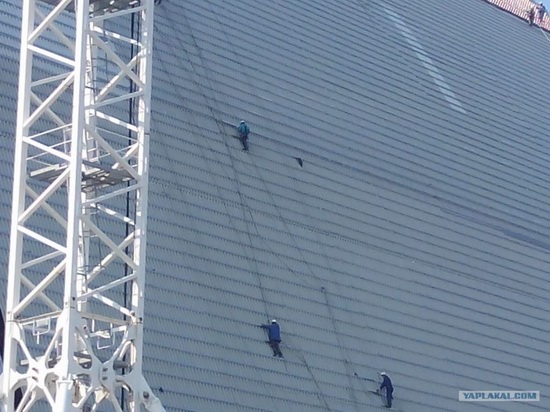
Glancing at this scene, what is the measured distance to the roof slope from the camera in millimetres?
27531

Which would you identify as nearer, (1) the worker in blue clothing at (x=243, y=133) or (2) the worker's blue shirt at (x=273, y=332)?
(2) the worker's blue shirt at (x=273, y=332)

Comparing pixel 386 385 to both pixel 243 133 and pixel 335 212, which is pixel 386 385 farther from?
pixel 243 133

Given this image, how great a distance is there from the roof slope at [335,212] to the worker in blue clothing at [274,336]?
13.7 inches

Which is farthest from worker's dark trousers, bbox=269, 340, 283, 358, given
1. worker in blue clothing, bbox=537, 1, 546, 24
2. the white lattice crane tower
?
worker in blue clothing, bbox=537, 1, 546, 24

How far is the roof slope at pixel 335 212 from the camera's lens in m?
27.5

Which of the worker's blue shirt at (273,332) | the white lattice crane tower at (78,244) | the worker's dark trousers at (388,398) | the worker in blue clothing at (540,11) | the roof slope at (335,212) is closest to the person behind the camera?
the white lattice crane tower at (78,244)

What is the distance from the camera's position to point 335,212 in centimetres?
3294

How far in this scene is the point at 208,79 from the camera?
31.9m

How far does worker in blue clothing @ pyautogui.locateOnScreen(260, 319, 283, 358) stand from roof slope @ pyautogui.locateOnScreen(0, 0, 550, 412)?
0.35 meters

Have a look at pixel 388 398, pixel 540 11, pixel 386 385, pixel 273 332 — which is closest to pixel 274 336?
pixel 273 332

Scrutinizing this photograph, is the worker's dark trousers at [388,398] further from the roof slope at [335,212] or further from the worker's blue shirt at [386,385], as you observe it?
the roof slope at [335,212]

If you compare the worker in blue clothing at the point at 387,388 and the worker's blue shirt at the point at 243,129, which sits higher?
the worker's blue shirt at the point at 243,129

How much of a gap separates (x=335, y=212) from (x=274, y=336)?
5.55 metres

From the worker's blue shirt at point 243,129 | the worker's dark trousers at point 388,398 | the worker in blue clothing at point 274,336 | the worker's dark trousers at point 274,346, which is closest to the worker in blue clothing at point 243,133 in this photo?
the worker's blue shirt at point 243,129
